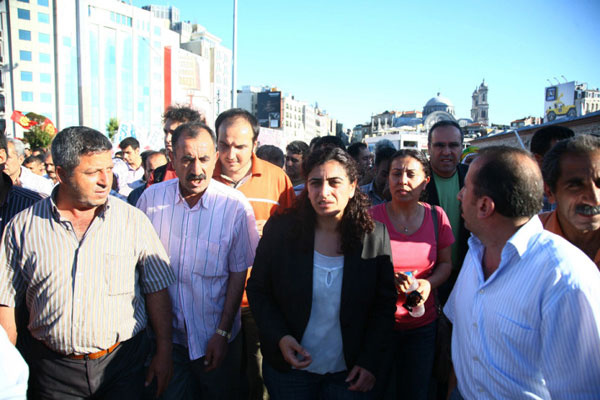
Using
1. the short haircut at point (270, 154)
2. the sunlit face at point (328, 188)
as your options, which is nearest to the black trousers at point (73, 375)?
the sunlit face at point (328, 188)

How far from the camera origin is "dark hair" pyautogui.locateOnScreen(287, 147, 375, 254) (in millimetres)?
2224

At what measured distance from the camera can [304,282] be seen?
212cm

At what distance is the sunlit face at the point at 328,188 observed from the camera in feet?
7.27

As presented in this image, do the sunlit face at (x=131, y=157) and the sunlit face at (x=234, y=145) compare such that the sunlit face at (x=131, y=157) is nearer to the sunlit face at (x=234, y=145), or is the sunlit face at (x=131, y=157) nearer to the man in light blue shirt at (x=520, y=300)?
the sunlit face at (x=234, y=145)

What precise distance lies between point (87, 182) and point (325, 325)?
1.57 m

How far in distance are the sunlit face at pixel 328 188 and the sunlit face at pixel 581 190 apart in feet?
3.95

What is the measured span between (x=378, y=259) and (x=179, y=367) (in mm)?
1484

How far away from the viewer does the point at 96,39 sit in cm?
5241

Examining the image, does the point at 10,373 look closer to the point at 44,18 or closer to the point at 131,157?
the point at 131,157

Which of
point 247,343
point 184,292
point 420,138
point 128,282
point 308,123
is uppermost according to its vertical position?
point 308,123

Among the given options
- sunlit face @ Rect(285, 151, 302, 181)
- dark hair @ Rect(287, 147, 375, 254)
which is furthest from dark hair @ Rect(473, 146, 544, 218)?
sunlit face @ Rect(285, 151, 302, 181)

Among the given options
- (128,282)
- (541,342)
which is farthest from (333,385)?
(128,282)

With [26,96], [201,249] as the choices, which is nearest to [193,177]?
[201,249]

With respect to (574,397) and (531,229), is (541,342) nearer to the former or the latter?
(574,397)
